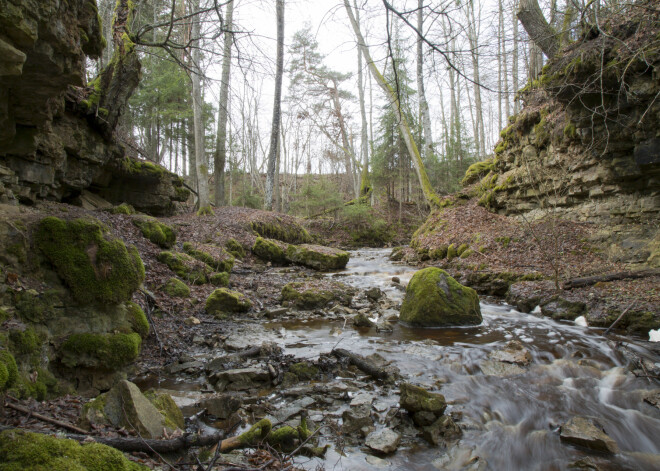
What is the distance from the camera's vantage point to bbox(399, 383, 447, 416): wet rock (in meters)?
3.57

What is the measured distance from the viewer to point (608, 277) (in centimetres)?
723

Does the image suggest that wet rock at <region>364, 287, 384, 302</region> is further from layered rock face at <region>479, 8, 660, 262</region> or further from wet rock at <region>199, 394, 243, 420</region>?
wet rock at <region>199, 394, 243, 420</region>

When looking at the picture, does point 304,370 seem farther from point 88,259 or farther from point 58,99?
point 58,99

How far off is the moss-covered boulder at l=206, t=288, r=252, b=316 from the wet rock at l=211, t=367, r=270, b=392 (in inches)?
108

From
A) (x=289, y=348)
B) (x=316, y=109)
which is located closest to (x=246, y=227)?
(x=289, y=348)

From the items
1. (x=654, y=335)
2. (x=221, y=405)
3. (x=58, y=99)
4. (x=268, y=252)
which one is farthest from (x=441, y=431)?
(x=268, y=252)

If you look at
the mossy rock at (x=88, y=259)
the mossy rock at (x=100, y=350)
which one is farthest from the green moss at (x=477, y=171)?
the mossy rock at (x=100, y=350)

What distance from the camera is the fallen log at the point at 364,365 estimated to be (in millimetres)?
4480

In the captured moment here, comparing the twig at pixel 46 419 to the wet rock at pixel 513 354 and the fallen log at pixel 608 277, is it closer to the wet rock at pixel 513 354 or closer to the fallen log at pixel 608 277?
the wet rock at pixel 513 354

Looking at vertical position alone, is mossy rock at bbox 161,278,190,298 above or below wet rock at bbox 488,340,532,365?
above

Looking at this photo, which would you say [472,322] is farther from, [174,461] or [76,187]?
[76,187]

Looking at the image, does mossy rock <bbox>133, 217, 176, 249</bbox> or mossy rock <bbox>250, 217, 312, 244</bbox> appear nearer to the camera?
mossy rock <bbox>133, 217, 176, 249</bbox>

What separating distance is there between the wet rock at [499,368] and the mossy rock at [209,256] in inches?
260

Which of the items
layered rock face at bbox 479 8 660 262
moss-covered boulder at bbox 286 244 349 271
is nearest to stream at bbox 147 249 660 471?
layered rock face at bbox 479 8 660 262
